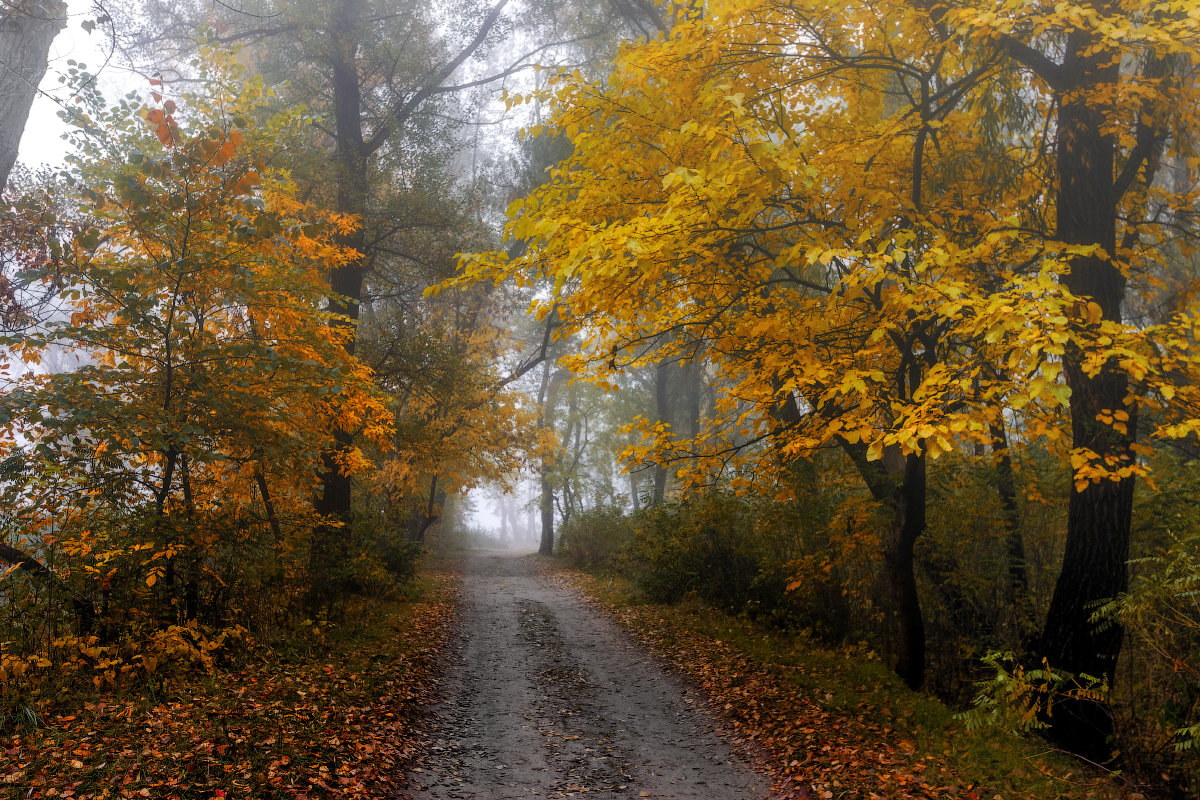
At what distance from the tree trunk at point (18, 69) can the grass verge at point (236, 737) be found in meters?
7.21

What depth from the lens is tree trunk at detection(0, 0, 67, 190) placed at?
28.0ft

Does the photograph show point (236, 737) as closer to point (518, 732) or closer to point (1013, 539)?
point (518, 732)

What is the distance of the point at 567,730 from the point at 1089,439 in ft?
17.7

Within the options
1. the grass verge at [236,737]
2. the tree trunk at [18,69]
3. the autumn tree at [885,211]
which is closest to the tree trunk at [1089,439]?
the autumn tree at [885,211]

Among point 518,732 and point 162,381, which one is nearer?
point 162,381

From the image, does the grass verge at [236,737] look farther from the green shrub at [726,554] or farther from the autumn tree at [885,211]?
the green shrub at [726,554]

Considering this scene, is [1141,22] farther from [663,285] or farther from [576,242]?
[576,242]

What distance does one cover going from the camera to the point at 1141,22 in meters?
5.40

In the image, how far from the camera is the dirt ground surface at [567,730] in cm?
551

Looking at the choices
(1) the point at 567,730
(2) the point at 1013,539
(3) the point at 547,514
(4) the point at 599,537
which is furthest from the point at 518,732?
(3) the point at 547,514

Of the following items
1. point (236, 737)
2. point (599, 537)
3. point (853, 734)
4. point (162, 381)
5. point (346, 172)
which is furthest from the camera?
point (599, 537)

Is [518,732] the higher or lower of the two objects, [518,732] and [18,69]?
the lower

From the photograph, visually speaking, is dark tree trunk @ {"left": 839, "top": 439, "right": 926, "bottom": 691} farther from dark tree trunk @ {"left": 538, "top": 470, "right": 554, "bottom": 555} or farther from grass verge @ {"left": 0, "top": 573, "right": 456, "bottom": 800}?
dark tree trunk @ {"left": 538, "top": 470, "right": 554, "bottom": 555}

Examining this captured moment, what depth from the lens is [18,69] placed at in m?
8.63
